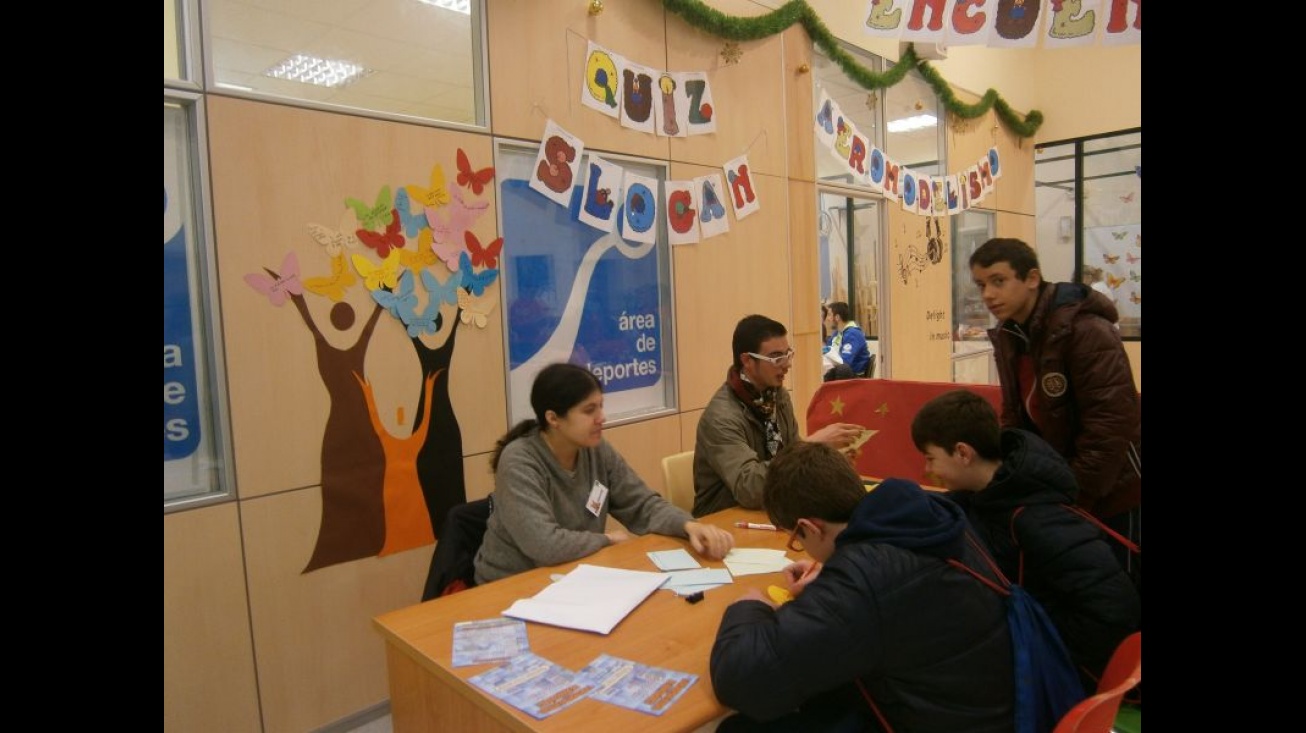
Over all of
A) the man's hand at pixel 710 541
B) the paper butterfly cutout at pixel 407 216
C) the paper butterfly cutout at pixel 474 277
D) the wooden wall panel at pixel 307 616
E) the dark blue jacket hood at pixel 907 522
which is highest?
the paper butterfly cutout at pixel 407 216

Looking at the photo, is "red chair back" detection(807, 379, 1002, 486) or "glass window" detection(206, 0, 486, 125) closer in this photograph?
"glass window" detection(206, 0, 486, 125)

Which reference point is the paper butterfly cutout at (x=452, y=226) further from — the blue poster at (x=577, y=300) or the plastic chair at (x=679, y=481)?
the plastic chair at (x=679, y=481)

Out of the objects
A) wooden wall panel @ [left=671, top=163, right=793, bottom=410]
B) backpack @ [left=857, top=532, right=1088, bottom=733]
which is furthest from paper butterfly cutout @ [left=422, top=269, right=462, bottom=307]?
backpack @ [left=857, top=532, right=1088, bottom=733]

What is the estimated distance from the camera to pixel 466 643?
1665mm

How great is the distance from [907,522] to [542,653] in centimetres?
79

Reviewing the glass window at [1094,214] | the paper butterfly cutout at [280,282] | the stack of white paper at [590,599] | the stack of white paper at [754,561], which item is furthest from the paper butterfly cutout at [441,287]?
the glass window at [1094,214]

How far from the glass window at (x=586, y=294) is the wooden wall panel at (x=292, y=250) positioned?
42 centimetres

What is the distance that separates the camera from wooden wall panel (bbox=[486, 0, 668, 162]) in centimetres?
336

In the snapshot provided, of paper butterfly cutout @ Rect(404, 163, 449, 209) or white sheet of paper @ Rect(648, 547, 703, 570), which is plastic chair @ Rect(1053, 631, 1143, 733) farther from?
paper butterfly cutout @ Rect(404, 163, 449, 209)

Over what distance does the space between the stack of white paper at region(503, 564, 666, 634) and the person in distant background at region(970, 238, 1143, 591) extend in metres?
1.39

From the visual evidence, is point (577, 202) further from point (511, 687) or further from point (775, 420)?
point (511, 687)

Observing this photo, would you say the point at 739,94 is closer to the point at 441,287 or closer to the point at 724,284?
the point at 724,284

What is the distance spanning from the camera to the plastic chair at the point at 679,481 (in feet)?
9.81
